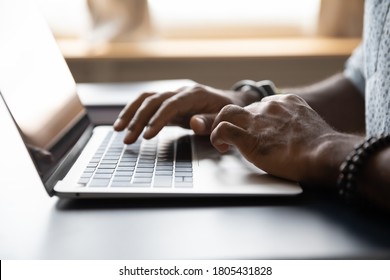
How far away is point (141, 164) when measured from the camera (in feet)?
1.83

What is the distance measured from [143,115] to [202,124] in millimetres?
90

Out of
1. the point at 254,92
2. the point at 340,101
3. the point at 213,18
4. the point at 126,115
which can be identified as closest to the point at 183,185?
the point at 126,115

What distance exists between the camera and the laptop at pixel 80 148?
1.58 ft

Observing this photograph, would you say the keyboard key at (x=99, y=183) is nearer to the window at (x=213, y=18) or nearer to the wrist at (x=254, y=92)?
the wrist at (x=254, y=92)

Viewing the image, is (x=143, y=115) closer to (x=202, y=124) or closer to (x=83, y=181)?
(x=202, y=124)

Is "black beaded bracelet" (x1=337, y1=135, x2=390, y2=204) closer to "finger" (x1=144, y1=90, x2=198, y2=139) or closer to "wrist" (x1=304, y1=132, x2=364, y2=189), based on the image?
"wrist" (x1=304, y1=132, x2=364, y2=189)

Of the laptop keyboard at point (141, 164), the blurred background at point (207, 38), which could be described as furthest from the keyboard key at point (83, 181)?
the blurred background at point (207, 38)

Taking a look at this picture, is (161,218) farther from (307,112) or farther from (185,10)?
(185,10)

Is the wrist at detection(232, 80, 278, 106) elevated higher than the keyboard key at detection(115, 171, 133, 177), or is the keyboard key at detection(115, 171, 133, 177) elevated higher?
the keyboard key at detection(115, 171, 133, 177)

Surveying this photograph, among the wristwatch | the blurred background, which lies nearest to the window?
the blurred background

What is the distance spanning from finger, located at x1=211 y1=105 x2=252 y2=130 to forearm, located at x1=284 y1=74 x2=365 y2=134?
29cm

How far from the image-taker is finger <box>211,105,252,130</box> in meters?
0.57

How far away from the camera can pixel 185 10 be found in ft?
5.40

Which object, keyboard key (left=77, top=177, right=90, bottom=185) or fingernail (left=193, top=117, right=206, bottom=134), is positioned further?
fingernail (left=193, top=117, right=206, bottom=134)
